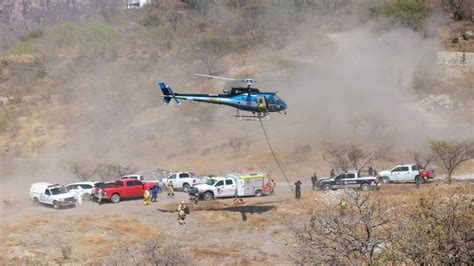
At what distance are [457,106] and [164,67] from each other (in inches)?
1790

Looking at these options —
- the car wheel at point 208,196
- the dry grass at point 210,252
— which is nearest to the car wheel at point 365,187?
the car wheel at point 208,196

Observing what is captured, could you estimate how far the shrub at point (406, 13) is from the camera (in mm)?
80938

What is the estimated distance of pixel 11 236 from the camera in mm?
26562

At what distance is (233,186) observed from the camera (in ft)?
117

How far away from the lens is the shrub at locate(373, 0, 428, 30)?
80938 millimetres

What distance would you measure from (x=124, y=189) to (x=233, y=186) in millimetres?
6906

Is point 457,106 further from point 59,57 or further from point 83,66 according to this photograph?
point 59,57

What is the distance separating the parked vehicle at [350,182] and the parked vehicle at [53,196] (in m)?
16.1

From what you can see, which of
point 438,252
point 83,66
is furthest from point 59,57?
point 438,252

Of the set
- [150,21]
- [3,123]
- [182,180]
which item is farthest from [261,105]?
[150,21]

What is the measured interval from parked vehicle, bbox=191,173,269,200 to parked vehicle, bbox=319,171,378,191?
14.1 ft

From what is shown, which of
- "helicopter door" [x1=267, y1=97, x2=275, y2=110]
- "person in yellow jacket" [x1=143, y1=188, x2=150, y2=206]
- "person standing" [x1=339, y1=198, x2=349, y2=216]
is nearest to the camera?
"person standing" [x1=339, y1=198, x2=349, y2=216]

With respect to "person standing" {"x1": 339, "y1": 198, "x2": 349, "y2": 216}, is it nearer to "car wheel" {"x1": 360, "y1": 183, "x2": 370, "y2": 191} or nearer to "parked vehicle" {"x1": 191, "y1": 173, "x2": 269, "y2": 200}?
"car wheel" {"x1": 360, "y1": 183, "x2": 370, "y2": 191}

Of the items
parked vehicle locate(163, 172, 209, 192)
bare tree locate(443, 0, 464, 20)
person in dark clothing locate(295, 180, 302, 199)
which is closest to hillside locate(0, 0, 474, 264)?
bare tree locate(443, 0, 464, 20)
